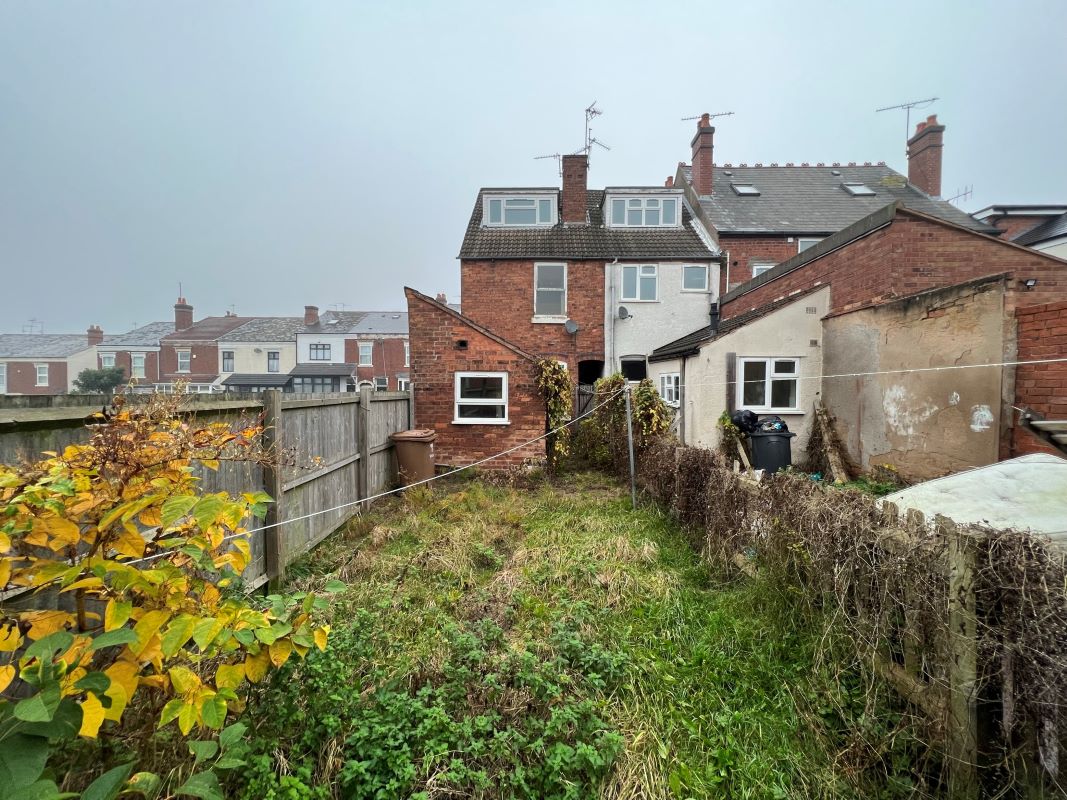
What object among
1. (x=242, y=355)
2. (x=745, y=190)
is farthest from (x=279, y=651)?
(x=242, y=355)

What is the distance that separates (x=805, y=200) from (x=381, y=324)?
116 ft

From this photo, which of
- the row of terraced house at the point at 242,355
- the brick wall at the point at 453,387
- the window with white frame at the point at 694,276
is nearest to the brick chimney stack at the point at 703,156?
the window with white frame at the point at 694,276

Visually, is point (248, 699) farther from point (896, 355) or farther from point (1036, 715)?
point (896, 355)

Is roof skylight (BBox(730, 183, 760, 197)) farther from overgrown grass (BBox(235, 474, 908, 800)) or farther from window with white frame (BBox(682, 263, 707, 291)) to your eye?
overgrown grass (BBox(235, 474, 908, 800))

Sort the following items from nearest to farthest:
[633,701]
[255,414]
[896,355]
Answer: [633,701] → [255,414] → [896,355]

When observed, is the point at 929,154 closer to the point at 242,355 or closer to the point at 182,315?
the point at 242,355

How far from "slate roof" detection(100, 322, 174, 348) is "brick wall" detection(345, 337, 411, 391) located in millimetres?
21244

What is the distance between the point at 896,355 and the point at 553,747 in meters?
9.00

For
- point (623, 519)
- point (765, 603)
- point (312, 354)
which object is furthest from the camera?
point (312, 354)

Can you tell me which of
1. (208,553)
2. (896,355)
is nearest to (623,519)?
(208,553)

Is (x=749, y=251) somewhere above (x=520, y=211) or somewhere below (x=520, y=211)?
below

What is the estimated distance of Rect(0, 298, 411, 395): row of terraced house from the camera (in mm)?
42219

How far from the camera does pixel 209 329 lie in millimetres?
47875

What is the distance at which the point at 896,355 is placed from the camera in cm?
844
